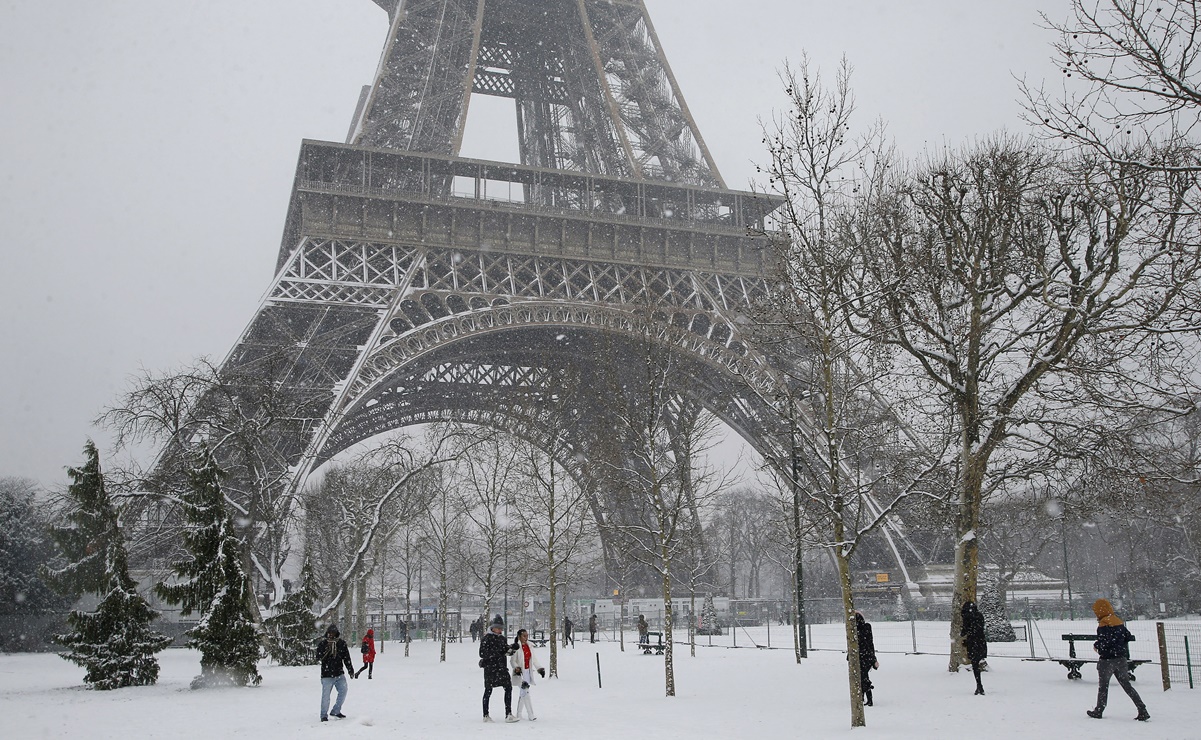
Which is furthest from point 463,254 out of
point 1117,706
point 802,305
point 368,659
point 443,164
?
point 1117,706

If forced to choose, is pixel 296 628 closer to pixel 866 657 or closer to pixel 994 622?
pixel 866 657

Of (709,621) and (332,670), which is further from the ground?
(332,670)

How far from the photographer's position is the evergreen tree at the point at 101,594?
1819 centimetres

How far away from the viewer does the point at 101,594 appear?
1894cm

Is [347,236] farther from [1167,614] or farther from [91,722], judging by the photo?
[1167,614]

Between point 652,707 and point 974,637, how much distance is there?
5301mm

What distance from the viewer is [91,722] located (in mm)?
13453

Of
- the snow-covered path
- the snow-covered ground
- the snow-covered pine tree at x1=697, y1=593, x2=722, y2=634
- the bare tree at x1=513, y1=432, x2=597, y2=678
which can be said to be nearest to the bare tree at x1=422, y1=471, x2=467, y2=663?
the bare tree at x1=513, y1=432, x2=597, y2=678

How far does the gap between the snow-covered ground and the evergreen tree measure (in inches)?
20.9

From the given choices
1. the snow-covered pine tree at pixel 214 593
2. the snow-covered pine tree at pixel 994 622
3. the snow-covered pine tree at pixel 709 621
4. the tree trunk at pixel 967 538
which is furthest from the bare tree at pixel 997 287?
the snow-covered pine tree at pixel 709 621

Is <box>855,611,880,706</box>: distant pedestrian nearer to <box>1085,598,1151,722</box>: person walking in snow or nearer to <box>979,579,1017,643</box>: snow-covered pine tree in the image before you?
<box>1085,598,1151,722</box>: person walking in snow

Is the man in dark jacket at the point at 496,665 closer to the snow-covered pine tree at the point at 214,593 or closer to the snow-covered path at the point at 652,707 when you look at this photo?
the snow-covered path at the point at 652,707

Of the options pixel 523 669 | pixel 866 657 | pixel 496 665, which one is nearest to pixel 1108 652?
pixel 866 657

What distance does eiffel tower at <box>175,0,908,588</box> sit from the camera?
33.3 metres
